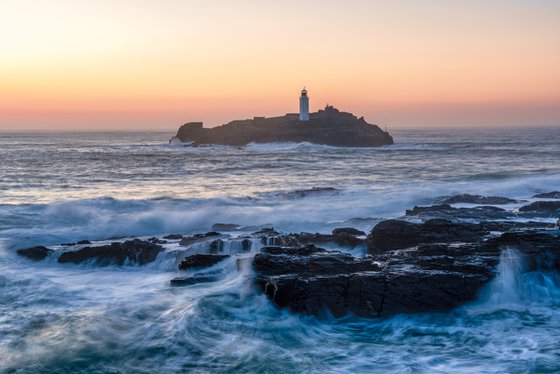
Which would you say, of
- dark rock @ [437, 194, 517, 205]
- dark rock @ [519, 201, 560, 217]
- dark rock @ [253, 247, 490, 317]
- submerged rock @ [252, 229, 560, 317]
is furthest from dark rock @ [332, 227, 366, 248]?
dark rock @ [437, 194, 517, 205]

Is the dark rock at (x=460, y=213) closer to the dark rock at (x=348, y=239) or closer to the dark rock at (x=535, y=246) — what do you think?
the dark rock at (x=348, y=239)

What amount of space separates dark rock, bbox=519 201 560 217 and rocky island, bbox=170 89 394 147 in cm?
6336

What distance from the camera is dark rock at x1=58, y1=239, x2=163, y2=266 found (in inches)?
529

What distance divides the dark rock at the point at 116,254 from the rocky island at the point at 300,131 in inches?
2740

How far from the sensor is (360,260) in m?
10.8

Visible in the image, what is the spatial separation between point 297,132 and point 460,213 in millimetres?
68156

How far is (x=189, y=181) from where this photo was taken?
32.8 meters

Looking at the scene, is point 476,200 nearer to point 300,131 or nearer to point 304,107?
point 300,131

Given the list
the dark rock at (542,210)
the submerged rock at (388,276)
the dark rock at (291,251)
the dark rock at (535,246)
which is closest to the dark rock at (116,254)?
the dark rock at (291,251)

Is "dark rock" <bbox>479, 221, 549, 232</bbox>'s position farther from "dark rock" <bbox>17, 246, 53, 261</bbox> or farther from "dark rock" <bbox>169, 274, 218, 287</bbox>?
"dark rock" <bbox>17, 246, 53, 261</bbox>

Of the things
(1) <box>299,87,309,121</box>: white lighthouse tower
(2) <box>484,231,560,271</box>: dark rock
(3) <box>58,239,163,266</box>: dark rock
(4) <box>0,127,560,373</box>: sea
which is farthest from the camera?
(1) <box>299,87,309,121</box>: white lighthouse tower

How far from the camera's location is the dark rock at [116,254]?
13.4 metres

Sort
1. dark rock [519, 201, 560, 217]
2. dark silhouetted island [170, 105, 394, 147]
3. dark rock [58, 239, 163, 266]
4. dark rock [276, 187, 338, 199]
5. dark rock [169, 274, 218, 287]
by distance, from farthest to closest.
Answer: dark silhouetted island [170, 105, 394, 147] < dark rock [276, 187, 338, 199] < dark rock [519, 201, 560, 217] < dark rock [58, 239, 163, 266] < dark rock [169, 274, 218, 287]

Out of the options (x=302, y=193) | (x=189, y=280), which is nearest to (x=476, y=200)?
(x=302, y=193)
